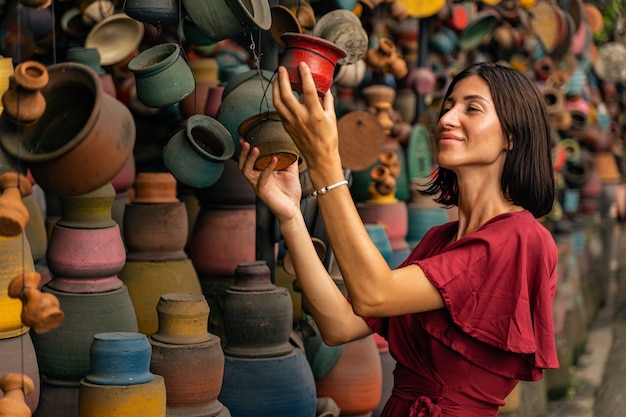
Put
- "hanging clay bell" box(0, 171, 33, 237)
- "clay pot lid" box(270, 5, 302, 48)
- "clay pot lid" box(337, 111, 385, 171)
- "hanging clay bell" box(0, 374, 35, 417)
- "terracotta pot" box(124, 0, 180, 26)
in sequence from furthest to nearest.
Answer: "clay pot lid" box(337, 111, 385, 171) → "clay pot lid" box(270, 5, 302, 48) → "terracotta pot" box(124, 0, 180, 26) → "hanging clay bell" box(0, 374, 35, 417) → "hanging clay bell" box(0, 171, 33, 237)

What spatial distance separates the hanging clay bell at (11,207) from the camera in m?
1.35

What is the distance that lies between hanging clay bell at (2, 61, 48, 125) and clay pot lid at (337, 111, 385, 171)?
1.74 metres

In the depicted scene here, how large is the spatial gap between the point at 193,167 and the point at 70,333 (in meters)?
0.42

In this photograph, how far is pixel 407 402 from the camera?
A: 179cm

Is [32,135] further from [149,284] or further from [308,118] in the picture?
[149,284]

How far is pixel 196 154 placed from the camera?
1993 mm

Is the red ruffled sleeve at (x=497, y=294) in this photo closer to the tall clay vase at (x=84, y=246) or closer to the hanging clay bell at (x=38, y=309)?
the hanging clay bell at (x=38, y=309)

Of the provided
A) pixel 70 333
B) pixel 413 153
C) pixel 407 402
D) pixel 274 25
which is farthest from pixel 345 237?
pixel 413 153

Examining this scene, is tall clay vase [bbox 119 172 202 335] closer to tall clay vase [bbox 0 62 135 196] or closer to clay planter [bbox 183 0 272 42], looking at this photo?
clay planter [bbox 183 0 272 42]

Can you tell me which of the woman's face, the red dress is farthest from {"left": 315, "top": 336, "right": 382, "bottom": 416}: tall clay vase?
the woman's face

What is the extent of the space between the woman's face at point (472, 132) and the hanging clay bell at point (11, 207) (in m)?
0.74

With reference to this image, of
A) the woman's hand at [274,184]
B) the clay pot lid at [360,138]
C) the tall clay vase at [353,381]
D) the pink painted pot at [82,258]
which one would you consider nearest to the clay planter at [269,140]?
the woman's hand at [274,184]

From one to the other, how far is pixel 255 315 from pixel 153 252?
1.07 ft

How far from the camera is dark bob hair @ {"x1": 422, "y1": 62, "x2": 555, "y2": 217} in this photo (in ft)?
5.72
